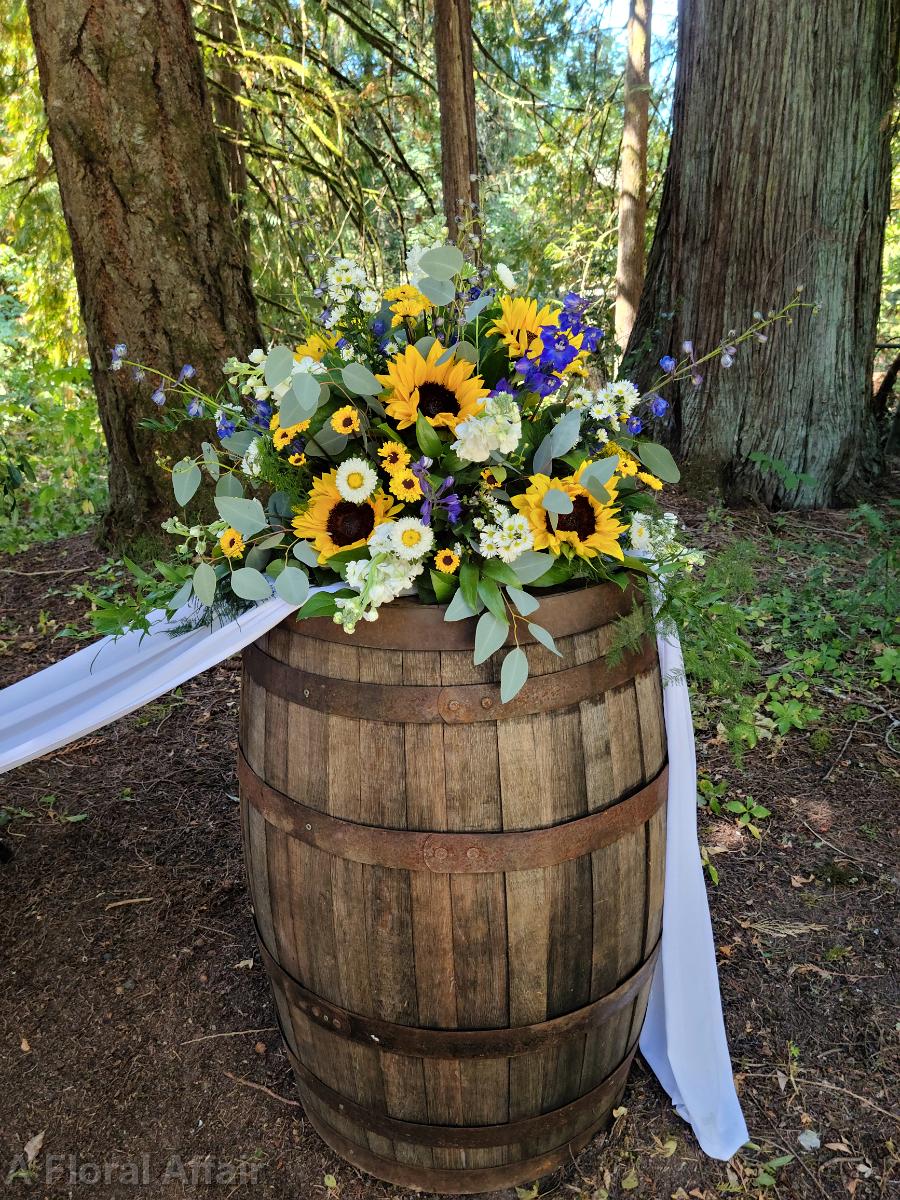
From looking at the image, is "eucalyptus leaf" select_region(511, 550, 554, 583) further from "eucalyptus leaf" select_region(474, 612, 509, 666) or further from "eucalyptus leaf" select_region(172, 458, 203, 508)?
"eucalyptus leaf" select_region(172, 458, 203, 508)

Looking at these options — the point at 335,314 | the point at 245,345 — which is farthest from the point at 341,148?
the point at 335,314

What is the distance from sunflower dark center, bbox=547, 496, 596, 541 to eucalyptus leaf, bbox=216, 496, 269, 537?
18.5 inches

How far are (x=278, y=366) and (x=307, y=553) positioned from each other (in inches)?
11.7

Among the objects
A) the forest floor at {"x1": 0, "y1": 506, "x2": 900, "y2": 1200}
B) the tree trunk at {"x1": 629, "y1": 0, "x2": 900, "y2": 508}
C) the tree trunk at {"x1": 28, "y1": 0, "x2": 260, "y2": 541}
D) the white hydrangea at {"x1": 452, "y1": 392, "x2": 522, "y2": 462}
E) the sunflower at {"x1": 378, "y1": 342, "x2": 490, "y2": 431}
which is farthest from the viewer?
the tree trunk at {"x1": 629, "y1": 0, "x2": 900, "y2": 508}

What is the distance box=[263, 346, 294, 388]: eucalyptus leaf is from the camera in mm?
1263

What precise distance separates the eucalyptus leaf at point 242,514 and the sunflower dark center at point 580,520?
469 mm

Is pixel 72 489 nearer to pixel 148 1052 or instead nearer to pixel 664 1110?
pixel 148 1052

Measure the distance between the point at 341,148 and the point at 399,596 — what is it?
153 inches

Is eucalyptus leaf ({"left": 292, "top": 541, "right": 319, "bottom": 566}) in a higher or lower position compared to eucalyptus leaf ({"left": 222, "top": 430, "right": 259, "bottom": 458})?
lower

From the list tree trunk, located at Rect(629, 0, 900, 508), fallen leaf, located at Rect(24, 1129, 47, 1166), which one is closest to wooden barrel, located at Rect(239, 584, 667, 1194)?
fallen leaf, located at Rect(24, 1129, 47, 1166)

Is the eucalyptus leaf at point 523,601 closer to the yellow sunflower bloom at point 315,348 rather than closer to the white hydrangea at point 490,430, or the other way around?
the white hydrangea at point 490,430

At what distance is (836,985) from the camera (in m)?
2.20

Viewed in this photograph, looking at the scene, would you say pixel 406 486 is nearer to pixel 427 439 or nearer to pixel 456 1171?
pixel 427 439

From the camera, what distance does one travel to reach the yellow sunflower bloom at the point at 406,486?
51.1 inches
